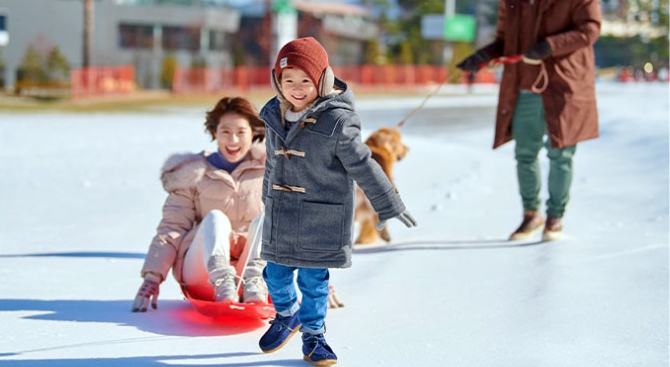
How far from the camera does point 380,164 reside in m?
5.91

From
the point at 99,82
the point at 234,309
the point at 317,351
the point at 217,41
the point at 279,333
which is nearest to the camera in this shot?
the point at 317,351

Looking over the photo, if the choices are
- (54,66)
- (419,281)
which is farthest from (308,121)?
(54,66)

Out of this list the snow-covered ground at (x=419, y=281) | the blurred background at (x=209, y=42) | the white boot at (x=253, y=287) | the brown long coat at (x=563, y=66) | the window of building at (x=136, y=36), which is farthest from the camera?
the window of building at (x=136, y=36)

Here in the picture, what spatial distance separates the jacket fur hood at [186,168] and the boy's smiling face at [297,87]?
112 cm

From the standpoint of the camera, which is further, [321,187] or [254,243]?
[254,243]

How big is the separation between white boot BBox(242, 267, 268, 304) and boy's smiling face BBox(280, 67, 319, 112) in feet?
3.25

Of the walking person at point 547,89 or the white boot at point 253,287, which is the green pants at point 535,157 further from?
the white boot at point 253,287

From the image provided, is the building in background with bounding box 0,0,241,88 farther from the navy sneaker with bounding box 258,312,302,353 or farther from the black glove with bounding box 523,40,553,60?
the navy sneaker with bounding box 258,312,302,353

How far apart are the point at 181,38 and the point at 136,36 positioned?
250 cm

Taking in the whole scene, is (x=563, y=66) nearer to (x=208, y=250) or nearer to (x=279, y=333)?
(x=208, y=250)

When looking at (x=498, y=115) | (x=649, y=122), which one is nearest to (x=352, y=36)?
(x=649, y=122)

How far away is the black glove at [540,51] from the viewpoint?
5527 mm

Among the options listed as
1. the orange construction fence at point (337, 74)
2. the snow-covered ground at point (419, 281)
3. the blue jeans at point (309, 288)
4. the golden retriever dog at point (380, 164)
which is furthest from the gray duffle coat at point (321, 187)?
the orange construction fence at point (337, 74)

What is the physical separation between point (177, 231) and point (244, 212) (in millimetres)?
302
